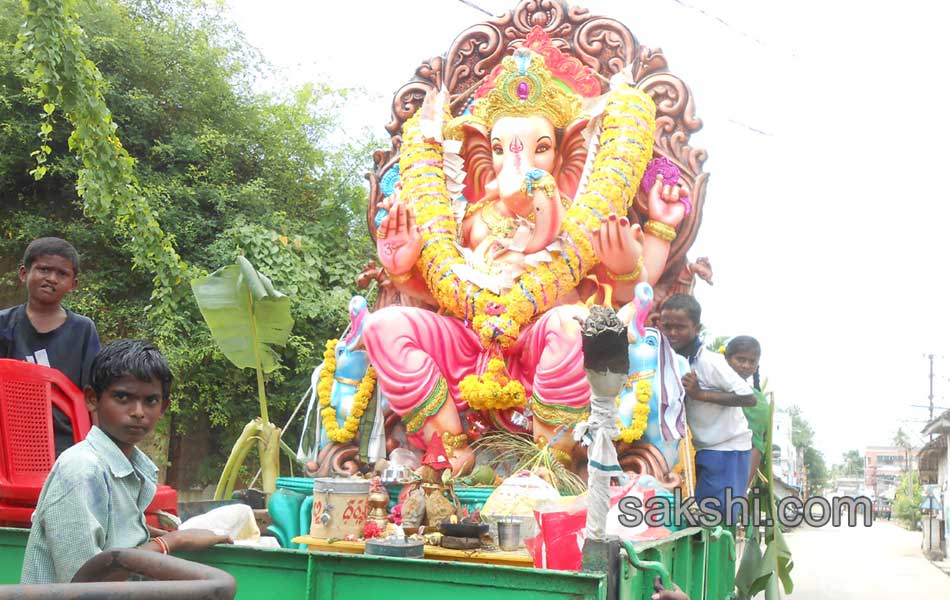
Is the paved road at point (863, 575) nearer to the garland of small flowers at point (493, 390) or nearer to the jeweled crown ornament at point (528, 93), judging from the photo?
the garland of small flowers at point (493, 390)

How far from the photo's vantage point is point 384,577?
2410mm

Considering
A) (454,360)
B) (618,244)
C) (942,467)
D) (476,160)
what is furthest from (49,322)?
(942,467)

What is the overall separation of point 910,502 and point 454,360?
36208mm

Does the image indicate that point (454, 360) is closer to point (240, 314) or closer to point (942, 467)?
point (240, 314)

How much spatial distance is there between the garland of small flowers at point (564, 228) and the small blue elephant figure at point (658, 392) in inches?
25.8

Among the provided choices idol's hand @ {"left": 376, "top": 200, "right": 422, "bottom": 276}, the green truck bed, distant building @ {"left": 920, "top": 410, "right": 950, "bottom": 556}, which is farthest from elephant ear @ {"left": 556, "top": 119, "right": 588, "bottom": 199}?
distant building @ {"left": 920, "top": 410, "right": 950, "bottom": 556}

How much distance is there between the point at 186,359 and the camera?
30.4ft

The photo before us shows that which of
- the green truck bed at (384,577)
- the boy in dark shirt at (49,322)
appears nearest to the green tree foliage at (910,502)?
the boy in dark shirt at (49,322)

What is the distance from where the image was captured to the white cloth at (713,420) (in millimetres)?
5043

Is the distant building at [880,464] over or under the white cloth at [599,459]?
under

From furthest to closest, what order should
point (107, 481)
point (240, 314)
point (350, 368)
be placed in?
point (240, 314)
point (350, 368)
point (107, 481)

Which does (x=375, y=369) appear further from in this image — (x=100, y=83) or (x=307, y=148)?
(x=307, y=148)

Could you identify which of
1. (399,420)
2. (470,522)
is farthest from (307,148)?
(470,522)

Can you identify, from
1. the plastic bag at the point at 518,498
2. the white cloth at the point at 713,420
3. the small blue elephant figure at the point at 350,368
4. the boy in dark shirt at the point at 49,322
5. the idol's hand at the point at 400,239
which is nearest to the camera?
the boy in dark shirt at the point at 49,322
